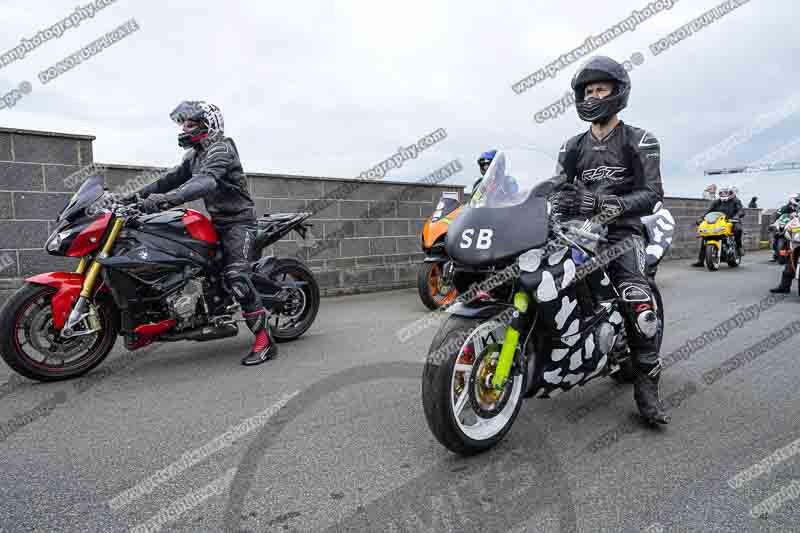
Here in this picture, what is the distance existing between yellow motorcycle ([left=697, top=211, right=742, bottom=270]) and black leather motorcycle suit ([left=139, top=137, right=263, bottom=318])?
34.7 feet

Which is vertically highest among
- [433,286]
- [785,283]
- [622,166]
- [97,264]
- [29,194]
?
[29,194]

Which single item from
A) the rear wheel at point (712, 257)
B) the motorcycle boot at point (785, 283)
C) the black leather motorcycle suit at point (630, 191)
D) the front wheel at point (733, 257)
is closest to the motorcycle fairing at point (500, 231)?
the black leather motorcycle suit at point (630, 191)

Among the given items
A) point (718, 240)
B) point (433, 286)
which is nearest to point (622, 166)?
point (433, 286)

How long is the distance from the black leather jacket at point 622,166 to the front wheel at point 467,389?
97 cm

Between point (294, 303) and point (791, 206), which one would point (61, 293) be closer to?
point (294, 303)

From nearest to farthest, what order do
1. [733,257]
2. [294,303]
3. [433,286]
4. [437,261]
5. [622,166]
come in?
[622,166]
[294,303]
[437,261]
[433,286]
[733,257]

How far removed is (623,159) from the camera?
3.01 metres

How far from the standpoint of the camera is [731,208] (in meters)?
12.5

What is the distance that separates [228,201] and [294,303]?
3.96 ft

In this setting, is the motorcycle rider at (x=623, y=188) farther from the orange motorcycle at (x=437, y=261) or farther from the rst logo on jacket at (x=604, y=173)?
the orange motorcycle at (x=437, y=261)

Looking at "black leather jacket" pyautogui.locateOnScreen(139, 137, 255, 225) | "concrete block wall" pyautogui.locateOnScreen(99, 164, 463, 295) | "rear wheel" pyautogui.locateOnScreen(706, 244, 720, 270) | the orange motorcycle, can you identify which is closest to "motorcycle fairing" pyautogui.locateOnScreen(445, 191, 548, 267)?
Answer: "black leather jacket" pyautogui.locateOnScreen(139, 137, 255, 225)

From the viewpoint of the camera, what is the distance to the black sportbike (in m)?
2.33

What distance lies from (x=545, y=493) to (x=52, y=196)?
228 inches

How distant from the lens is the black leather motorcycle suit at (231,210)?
410 centimetres
